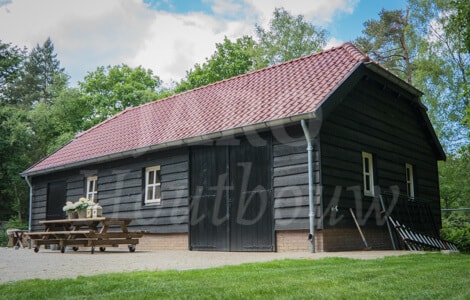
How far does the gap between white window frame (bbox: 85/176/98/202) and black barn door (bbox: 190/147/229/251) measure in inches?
192

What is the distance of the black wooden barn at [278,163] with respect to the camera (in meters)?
10.9

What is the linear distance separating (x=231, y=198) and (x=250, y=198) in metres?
0.63

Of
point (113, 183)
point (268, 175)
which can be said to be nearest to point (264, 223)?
point (268, 175)

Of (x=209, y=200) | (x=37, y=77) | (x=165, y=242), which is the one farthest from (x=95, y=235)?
(x=37, y=77)

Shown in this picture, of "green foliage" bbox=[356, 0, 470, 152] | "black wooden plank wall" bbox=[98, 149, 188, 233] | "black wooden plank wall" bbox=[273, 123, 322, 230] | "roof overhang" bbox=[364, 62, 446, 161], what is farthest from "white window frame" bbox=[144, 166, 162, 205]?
"green foliage" bbox=[356, 0, 470, 152]

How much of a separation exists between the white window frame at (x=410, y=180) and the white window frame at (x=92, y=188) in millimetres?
9928

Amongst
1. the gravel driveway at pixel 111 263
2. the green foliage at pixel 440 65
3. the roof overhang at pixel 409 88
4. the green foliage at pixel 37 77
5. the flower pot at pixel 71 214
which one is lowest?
the gravel driveway at pixel 111 263

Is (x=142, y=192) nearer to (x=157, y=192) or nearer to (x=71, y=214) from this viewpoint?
(x=157, y=192)

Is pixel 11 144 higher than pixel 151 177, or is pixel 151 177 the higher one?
pixel 11 144

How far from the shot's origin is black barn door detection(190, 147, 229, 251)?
12305 mm

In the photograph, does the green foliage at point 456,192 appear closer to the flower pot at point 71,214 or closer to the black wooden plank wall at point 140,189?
the black wooden plank wall at point 140,189

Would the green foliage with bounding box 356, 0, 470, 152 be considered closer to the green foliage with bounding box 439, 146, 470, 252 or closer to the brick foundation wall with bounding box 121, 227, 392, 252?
the green foliage with bounding box 439, 146, 470, 252

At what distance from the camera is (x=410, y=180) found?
1528 cm

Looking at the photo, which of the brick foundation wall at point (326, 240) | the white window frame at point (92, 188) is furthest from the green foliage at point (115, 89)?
the brick foundation wall at point (326, 240)
